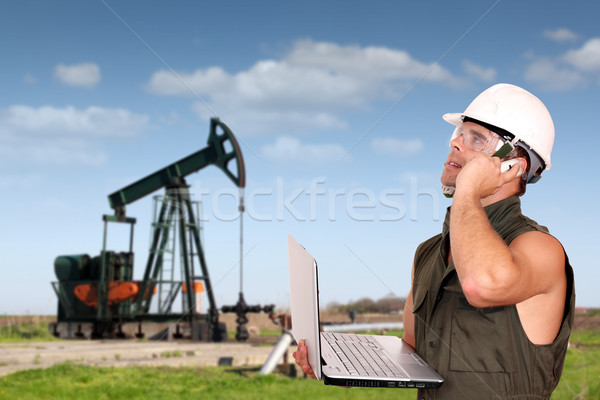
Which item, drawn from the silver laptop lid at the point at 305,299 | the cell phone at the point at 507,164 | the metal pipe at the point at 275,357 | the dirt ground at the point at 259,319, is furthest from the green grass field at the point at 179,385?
the dirt ground at the point at 259,319

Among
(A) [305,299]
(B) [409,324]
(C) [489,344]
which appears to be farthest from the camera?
(B) [409,324]

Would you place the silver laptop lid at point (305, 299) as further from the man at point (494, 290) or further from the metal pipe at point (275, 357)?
the metal pipe at point (275, 357)

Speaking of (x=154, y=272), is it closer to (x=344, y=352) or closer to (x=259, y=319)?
(x=259, y=319)

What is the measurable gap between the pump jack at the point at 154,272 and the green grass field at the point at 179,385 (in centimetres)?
853

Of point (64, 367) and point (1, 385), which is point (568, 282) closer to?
point (1, 385)

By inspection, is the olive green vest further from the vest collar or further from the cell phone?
the cell phone

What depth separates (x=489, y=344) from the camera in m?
1.76

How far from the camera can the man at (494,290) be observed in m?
1.62

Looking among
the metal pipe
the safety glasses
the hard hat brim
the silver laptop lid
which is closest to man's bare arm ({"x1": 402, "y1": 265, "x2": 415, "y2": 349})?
the silver laptop lid

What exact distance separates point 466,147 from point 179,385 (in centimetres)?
691

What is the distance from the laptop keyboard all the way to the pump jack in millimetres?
14555

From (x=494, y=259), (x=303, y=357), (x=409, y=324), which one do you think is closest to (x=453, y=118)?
(x=409, y=324)

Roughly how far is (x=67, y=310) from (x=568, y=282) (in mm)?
19744

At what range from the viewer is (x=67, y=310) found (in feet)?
63.2
